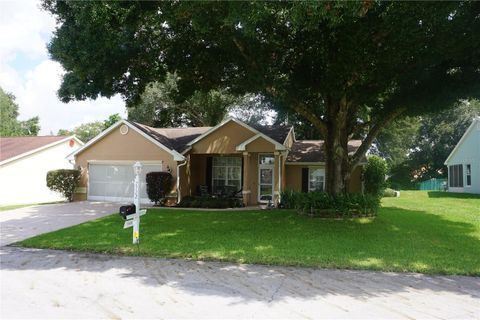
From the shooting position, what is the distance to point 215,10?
358 inches

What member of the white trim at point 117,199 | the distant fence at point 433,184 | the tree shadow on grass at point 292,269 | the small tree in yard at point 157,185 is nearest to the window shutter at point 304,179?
the small tree in yard at point 157,185

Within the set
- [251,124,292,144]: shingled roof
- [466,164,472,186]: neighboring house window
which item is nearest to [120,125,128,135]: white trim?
[251,124,292,144]: shingled roof

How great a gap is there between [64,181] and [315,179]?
14.5 m

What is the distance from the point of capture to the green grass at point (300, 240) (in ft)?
27.4

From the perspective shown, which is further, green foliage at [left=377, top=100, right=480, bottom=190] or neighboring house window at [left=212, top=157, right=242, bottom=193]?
green foliage at [left=377, top=100, right=480, bottom=190]

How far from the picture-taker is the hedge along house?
20562 millimetres

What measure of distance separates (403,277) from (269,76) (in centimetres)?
807

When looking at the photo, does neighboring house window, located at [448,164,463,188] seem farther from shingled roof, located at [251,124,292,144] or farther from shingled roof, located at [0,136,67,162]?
shingled roof, located at [0,136,67,162]

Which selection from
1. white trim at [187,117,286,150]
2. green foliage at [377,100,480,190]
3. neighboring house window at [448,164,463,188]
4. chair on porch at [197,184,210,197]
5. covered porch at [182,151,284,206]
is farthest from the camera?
green foliage at [377,100,480,190]

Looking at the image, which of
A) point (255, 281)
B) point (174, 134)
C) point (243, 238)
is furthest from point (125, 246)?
point (174, 134)

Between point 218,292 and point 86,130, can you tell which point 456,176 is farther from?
point 86,130

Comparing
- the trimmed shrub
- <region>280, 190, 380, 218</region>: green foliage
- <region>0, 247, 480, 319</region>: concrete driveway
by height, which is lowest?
<region>0, 247, 480, 319</region>: concrete driveway

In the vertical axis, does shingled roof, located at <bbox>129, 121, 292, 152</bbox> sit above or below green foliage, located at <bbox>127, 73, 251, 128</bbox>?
below

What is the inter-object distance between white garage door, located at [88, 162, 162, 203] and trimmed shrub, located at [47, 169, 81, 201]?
869mm
